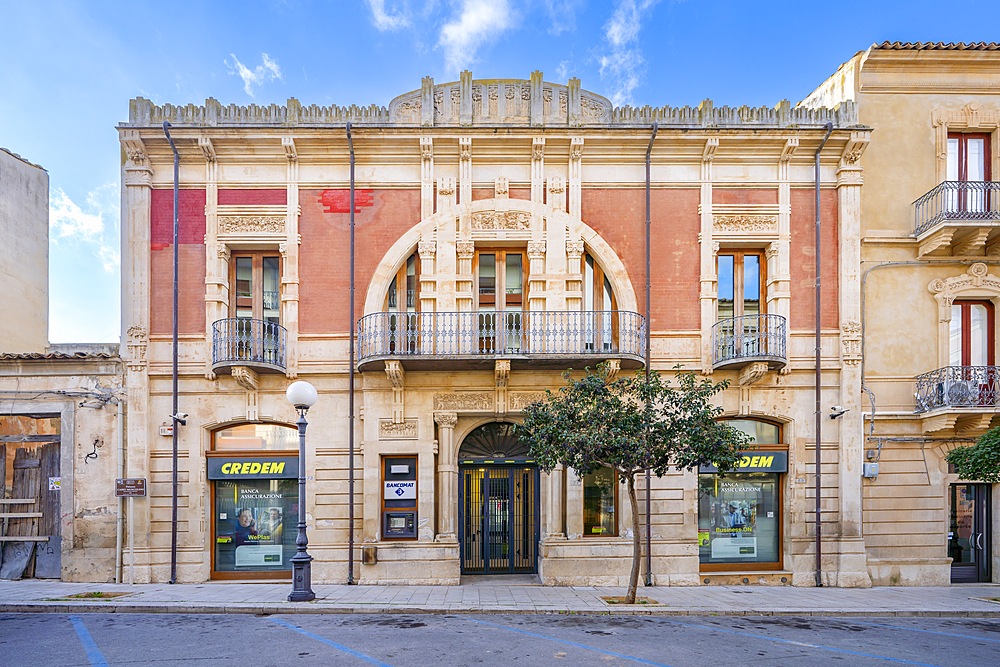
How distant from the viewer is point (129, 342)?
14.6 metres

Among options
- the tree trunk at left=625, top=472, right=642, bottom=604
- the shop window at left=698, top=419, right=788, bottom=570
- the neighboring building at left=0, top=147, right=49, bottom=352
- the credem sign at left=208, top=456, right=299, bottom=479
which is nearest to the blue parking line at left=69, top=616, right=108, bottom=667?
the credem sign at left=208, top=456, right=299, bottom=479

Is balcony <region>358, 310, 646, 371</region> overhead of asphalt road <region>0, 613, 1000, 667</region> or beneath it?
overhead

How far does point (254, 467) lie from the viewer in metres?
14.7

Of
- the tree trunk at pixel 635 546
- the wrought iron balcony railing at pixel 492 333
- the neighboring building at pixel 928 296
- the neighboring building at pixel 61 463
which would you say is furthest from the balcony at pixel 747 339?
the neighboring building at pixel 61 463

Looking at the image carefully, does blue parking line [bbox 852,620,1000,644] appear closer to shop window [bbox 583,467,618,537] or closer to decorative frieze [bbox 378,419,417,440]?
shop window [bbox 583,467,618,537]

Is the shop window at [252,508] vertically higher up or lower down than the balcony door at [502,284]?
lower down

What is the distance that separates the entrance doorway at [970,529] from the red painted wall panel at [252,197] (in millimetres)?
16532

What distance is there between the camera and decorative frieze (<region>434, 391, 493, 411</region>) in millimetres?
14695

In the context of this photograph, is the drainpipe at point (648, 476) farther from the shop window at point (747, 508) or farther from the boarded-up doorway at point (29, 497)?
the boarded-up doorway at point (29, 497)

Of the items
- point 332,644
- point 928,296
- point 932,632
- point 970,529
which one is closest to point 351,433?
point 332,644

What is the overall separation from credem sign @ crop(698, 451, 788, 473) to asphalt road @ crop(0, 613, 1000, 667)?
3.69 m

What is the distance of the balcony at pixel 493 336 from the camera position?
563 inches

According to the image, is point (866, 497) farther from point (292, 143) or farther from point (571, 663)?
point (292, 143)

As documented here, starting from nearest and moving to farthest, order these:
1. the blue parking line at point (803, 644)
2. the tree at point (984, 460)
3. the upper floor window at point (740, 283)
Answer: the blue parking line at point (803, 644) < the tree at point (984, 460) < the upper floor window at point (740, 283)
